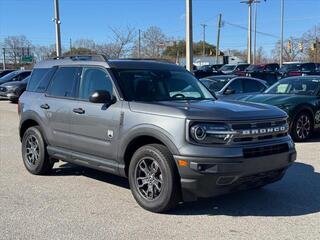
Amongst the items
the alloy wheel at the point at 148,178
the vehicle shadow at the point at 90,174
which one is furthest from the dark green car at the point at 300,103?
the alloy wheel at the point at 148,178

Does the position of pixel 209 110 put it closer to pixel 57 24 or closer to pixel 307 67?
pixel 57 24

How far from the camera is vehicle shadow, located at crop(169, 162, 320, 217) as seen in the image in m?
5.58

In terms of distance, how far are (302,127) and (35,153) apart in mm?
6162

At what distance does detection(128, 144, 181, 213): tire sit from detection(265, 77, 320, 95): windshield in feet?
23.1

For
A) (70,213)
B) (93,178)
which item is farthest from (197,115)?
(93,178)

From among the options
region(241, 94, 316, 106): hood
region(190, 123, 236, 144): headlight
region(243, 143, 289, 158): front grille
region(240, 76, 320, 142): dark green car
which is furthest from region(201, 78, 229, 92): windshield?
region(190, 123, 236, 144): headlight

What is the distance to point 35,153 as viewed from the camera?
766cm

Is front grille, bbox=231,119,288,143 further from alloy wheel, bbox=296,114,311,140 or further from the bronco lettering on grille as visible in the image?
alloy wheel, bbox=296,114,311,140

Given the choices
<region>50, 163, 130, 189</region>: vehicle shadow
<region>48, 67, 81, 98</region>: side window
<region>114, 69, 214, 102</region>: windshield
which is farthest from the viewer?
<region>50, 163, 130, 189</region>: vehicle shadow

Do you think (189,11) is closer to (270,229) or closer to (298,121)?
(298,121)

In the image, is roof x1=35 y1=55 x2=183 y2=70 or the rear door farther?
roof x1=35 y1=55 x2=183 y2=70

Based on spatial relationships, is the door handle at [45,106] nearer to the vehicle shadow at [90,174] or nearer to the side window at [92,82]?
the side window at [92,82]

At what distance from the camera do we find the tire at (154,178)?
528 centimetres

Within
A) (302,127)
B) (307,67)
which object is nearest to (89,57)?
(302,127)
